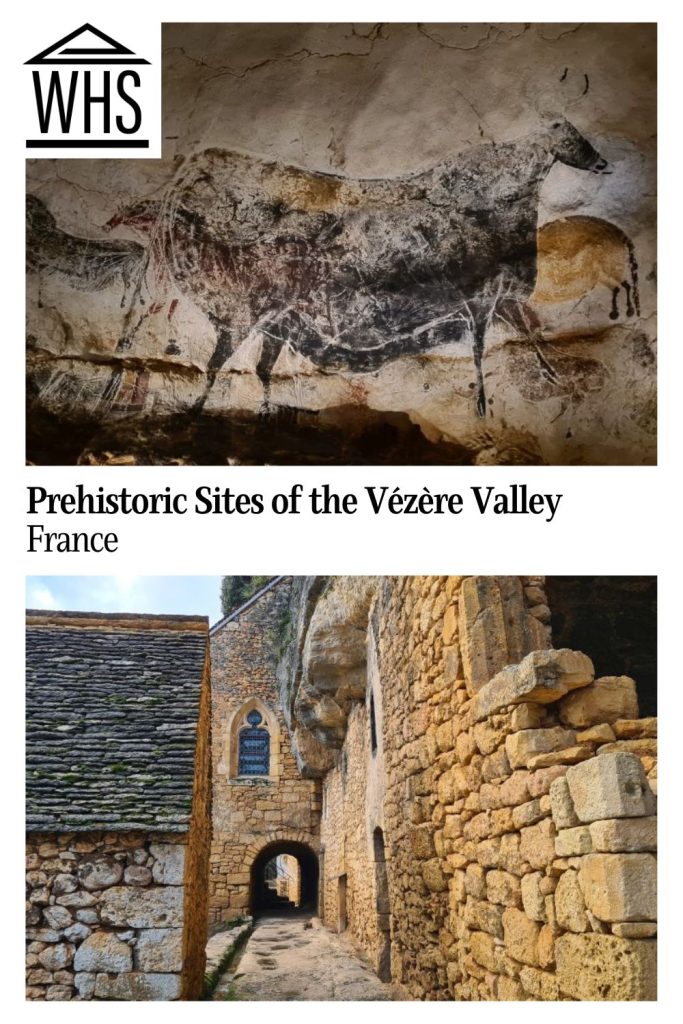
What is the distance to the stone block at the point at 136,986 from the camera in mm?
4438

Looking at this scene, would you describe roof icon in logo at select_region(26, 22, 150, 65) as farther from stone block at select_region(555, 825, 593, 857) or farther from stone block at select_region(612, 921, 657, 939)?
stone block at select_region(612, 921, 657, 939)

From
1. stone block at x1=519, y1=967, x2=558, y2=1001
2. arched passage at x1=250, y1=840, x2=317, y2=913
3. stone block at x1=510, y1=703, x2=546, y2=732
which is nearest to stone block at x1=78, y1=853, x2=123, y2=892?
Result: stone block at x1=519, y1=967, x2=558, y2=1001

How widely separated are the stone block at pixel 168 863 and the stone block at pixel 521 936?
1.91 m

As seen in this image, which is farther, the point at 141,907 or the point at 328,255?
the point at 328,255

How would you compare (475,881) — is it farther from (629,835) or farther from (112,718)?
(112,718)

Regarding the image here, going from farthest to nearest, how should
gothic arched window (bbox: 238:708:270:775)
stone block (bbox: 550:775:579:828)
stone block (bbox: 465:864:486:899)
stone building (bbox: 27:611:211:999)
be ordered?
gothic arched window (bbox: 238:708:270:775) < stone building (bbox: 27:611:211:999) < stone block (bbox: 465:864:486:899) < stone block (bbox: 550:775:579:828)

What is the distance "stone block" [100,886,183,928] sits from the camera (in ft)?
14.9

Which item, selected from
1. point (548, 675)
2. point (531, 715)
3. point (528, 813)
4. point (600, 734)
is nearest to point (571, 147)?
point (548, 675)

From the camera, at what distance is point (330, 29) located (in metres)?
4.57

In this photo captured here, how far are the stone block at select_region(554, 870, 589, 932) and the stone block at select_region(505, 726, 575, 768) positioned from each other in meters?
0.45

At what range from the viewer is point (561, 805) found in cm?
297

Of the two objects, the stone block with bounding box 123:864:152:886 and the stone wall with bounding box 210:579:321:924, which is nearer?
the stone block with bounding box 123:864:152:886

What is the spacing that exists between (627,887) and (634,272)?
10.8 feet

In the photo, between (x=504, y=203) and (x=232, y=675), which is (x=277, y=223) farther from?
(x=232, y=675)
